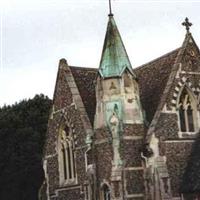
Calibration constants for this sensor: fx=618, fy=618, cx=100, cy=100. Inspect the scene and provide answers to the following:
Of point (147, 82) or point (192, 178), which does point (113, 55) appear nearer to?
point (147, 82)

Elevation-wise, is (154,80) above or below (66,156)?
above

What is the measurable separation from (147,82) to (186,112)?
4.28m

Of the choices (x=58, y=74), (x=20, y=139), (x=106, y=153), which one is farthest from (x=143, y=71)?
(x=20, y=139)

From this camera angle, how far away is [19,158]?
174ft

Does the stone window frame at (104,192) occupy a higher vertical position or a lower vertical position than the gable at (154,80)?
lower

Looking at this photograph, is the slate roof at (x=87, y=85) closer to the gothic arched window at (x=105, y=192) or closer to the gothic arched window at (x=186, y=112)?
the gothic arched window at (x=105, y=192)

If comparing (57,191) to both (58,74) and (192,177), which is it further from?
(192,177)

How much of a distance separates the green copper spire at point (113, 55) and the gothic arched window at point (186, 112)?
132 inches

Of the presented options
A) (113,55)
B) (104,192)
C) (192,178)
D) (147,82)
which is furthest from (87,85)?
(192,178)

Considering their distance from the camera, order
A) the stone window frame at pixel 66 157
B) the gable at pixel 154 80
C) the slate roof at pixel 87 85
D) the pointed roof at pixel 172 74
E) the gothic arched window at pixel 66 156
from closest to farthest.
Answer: the pointed roof at pixel 172 74, the gable at pixel 154 80, the slate roof at pixel 87 85, the stone window frame at pixel 66 157, the gothic arched window at pixel 66 156

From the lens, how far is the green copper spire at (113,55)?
34.5m

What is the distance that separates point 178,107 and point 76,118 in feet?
21.4

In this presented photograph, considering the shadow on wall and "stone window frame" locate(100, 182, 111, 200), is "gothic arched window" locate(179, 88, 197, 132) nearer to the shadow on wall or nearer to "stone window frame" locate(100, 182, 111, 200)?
the shadow on wall

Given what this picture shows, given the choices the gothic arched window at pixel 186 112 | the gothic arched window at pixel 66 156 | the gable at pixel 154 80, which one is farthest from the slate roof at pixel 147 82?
the gothic arched window at pixel 66 156
